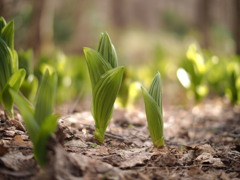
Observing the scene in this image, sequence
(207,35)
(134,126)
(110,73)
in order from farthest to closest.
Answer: (207,35) < (134,126) < (110,73)

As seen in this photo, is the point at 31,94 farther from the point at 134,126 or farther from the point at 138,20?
the point at 138,20

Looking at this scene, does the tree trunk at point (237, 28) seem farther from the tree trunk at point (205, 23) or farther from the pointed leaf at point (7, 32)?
the pointed leaf at point (7, 32)

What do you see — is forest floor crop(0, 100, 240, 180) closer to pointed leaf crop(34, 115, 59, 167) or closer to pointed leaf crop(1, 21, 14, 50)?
pointed leaf crop(34, 115, 59, 167)

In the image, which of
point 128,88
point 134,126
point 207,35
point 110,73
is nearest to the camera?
point 110,73

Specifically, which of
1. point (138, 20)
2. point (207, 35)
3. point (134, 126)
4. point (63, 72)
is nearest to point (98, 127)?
point (134, 126)

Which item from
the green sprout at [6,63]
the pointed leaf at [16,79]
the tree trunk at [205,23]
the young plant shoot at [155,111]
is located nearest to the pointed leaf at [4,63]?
the green sprout at [6,63]

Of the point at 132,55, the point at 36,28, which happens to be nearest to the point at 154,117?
the point at 36,28

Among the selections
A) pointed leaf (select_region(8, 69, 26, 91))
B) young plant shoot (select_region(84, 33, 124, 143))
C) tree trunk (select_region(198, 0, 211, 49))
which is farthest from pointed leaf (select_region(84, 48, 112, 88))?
tree trunk (select_region(198, 0, 211, 49))

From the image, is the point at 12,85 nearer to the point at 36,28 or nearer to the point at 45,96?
the point at 45,96
